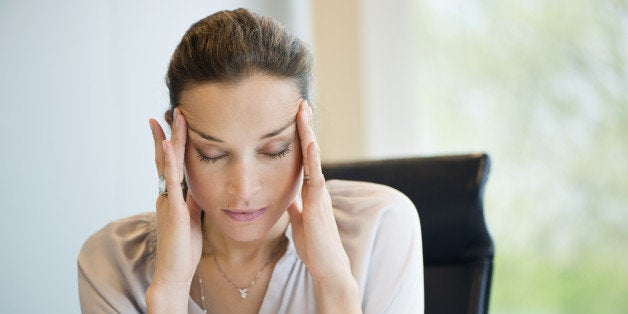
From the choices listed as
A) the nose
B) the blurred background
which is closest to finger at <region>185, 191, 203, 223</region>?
the nose

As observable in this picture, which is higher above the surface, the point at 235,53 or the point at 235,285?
the point at 235,53

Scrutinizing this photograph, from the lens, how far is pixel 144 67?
2248 millimetres

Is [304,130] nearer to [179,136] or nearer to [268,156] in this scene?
[268,156]

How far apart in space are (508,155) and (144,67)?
1605 mm

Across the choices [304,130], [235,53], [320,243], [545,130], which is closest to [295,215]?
[320,243]

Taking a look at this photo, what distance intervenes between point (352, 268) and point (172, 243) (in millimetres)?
344

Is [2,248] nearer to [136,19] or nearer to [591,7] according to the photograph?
[136,19]

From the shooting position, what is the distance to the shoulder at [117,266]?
1.61 meters

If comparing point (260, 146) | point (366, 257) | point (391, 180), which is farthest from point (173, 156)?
point (391, 180)

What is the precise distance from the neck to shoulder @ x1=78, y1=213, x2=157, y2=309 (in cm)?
13

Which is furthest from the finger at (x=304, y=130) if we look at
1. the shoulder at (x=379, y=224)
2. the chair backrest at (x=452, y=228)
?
the chair backrest at (x=452, y=228)

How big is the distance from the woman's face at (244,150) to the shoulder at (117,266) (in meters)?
0.25

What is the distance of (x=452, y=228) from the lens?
1.75 meters

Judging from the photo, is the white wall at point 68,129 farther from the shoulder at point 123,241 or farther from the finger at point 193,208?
the finger at point 193,208
